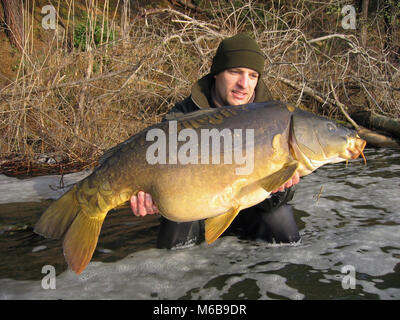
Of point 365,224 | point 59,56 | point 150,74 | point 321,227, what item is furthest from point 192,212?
point 150,74

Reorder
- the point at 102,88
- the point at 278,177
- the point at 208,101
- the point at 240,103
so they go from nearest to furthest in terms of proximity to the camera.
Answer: the point at 278,177
the point at 240,103
the point at 208,101
the point at 102,88

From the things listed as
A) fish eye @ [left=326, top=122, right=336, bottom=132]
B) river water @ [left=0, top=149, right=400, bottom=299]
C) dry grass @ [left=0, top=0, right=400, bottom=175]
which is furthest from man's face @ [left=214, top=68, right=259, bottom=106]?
dry grass @ [left=0, top=0, right=400, bottom=175]

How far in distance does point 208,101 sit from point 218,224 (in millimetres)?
1185

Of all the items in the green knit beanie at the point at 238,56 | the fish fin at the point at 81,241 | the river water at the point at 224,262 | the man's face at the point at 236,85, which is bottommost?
the river water at the point at 224,262

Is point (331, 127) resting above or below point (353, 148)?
above

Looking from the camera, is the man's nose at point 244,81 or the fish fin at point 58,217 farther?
the man's nose at point 244,81

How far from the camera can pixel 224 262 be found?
7.55 ft

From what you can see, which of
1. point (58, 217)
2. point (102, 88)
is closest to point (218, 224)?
point (58, 217)

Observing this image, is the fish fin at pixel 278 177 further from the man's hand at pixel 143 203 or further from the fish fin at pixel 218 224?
the man's hand at pixel 143 203

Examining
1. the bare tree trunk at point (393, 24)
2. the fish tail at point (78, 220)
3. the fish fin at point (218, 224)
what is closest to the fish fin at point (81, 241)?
the fish tail at point (78, 220)

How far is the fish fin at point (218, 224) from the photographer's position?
2.00m

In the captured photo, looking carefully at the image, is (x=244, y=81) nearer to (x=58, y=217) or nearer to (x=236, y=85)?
(x=236, y=85)

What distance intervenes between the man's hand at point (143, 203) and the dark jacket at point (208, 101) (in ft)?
2.61

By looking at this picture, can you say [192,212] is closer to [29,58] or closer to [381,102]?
[29,58]
